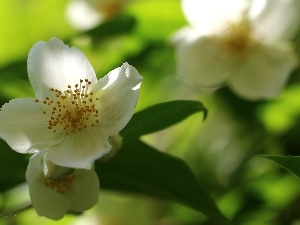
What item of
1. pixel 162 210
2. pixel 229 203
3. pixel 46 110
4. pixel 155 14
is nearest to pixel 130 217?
pixel 162 210

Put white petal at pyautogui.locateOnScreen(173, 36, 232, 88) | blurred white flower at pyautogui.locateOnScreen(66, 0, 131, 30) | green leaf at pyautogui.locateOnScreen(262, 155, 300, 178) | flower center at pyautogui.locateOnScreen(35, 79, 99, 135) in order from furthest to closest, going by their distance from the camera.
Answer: blurred white flower at pyautogui.locateOnScreen(66, 0, 131, 30) < white petal at pyautogui.locateOnScreen(173, 36, 232, 88) < flower center at pyautogui.locateOnScreen(35, 79, 99, 135) < green leaf at pyautogui.locateOnScreen(262, 155, 300, 178)

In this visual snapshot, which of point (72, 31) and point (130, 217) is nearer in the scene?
point (130, 217)

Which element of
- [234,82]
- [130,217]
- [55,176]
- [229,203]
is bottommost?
[130,217]

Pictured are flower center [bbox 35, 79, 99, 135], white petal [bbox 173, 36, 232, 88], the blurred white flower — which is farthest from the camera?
the blurred white flower

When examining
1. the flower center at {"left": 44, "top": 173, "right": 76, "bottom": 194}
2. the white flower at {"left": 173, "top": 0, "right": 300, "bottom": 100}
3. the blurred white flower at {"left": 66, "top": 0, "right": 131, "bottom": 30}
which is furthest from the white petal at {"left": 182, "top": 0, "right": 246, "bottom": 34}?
the flower center at {"left": 44, "top": 173, "right": 76, "bottom": 194}

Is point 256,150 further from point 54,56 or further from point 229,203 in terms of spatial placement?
point 54,56

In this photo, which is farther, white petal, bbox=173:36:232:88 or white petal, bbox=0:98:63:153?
white petal, bbox=173:36:232:88

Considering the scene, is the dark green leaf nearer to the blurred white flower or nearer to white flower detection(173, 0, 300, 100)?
white flower detection(173, 0, 300, 100)

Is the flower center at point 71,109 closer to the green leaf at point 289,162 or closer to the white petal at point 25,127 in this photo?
the white petal at point 25,127
